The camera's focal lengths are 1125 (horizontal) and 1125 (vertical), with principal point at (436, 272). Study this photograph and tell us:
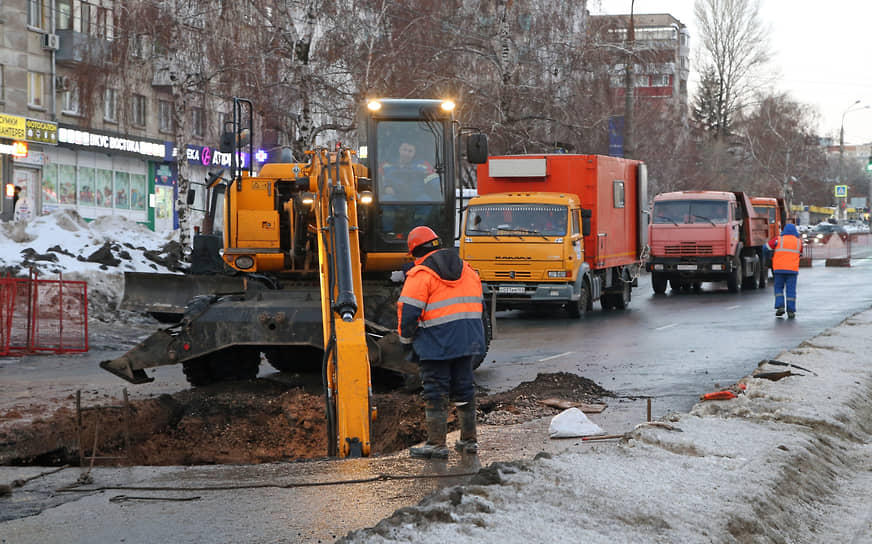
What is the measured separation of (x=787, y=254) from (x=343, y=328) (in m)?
14.7

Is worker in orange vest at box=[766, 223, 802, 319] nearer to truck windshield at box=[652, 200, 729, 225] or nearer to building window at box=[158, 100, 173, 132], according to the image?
truck windshield at box=[652, 200, 729, 225]

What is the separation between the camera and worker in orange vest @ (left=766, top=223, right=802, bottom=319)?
21.4 meters

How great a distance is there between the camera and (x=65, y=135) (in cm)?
4044

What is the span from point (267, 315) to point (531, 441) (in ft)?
11.9

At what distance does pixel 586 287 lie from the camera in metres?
23.0

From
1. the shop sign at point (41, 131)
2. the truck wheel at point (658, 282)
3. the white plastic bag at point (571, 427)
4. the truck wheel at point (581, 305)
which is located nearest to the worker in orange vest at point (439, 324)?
the white plastic bag at point (571, 427)

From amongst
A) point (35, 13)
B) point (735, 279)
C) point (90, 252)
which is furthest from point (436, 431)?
point (35, 13)

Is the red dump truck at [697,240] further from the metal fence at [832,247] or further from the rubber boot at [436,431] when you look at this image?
the metal fence at [832,247]

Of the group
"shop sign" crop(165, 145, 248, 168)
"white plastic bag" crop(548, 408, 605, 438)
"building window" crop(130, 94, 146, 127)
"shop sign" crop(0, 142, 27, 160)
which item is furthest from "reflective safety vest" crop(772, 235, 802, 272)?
"building window" crop(130, 94, 146, 127)

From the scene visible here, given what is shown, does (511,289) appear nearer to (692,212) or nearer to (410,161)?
(410,161)

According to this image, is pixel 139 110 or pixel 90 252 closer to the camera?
pixel 90 252

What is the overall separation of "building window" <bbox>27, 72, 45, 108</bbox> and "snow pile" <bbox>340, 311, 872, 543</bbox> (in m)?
35.0

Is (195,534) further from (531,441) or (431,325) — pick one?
(531,441)

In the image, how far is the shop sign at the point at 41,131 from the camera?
3853cm
